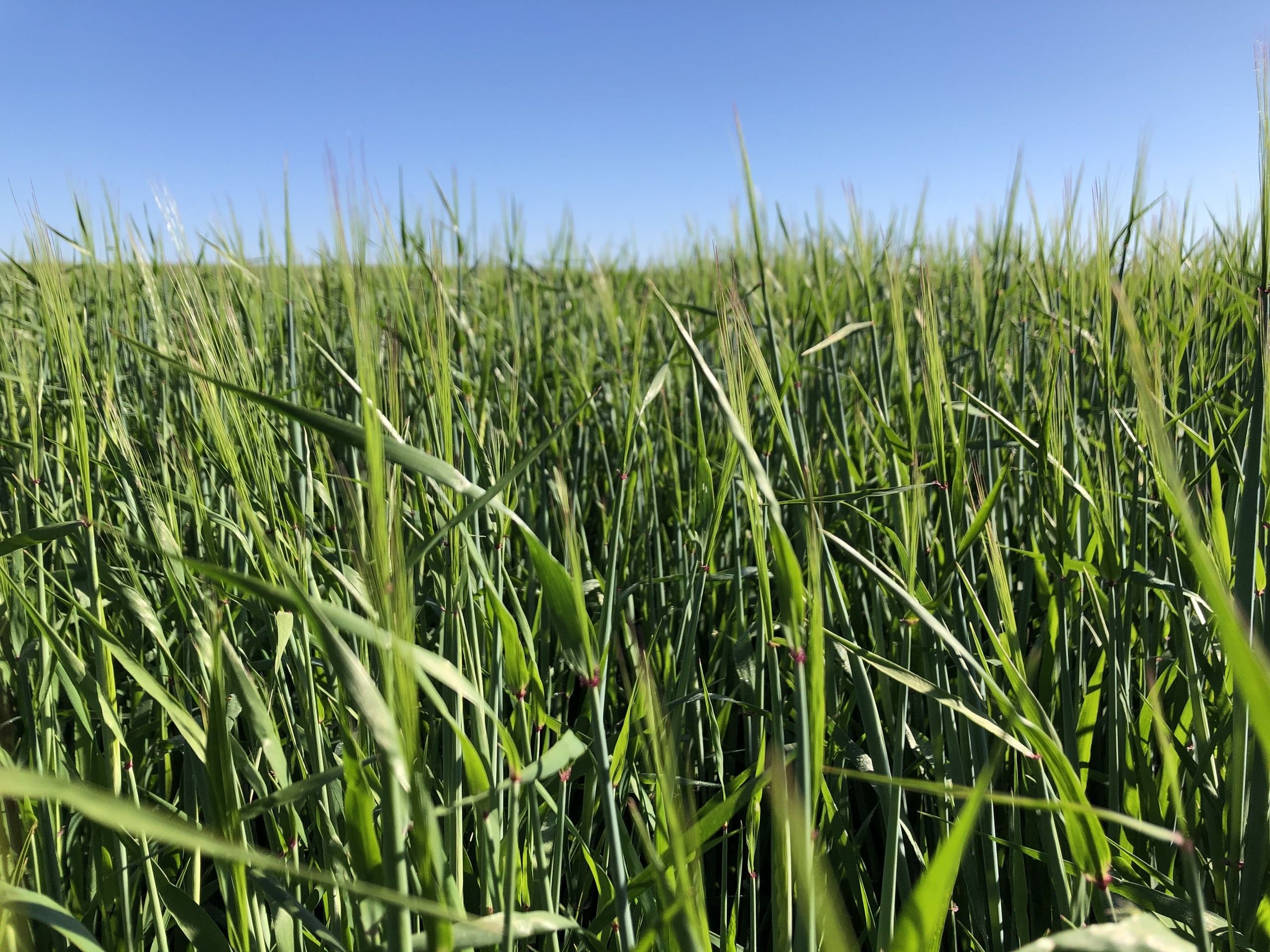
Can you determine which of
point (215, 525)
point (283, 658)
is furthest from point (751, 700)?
point (215, 525)

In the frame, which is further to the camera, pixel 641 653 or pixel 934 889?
pixel 641 653

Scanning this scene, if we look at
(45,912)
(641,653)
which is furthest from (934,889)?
(45,912)

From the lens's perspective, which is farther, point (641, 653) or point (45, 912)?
point (641, 653)

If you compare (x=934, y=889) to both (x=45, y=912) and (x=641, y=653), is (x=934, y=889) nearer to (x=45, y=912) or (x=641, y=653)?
(x=641, y=653)

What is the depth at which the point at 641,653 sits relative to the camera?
1.66 feet

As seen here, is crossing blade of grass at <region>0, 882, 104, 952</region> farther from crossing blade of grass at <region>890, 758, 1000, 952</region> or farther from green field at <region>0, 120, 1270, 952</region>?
crossing blade of grass at <region>890, 758, 1000, 952</region>

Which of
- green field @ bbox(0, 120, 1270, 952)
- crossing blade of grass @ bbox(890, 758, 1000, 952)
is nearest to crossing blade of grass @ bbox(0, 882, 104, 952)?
green field @ bbox(0, 120, 1270, 952)

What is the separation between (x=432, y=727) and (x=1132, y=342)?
611 millimetres

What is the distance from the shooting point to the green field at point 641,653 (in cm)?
36

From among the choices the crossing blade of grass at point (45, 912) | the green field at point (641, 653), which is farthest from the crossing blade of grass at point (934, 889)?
the crossing blade of grass at point (45, 912)

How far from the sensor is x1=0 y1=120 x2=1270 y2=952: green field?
1.18ft

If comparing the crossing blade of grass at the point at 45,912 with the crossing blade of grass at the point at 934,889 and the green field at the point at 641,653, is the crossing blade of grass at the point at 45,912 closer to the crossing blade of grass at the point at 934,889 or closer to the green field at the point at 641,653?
the green field at the point at 641,653

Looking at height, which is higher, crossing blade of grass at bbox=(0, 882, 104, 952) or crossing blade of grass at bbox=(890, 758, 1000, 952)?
crossing blade of grass at bbox=(890, 758, 1000, 952)

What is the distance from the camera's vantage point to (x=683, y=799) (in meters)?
0.69
